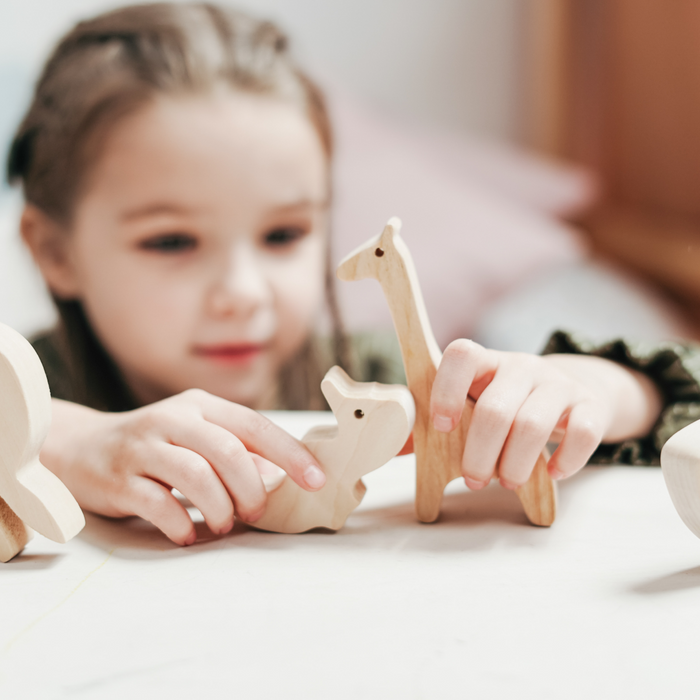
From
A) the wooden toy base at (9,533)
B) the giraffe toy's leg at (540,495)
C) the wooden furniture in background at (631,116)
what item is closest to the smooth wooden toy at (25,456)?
the wooden toy base at (9,533)

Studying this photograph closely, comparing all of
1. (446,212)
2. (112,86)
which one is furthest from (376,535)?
(446,212)

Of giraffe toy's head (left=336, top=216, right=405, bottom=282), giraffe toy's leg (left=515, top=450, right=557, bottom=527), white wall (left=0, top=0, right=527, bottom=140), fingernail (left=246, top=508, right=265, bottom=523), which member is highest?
white wall (left=0, top=0, right=527, bottom=140)

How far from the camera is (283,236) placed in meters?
0.83

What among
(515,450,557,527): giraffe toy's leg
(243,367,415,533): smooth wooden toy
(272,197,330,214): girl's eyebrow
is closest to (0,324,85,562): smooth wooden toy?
(243,367,415,533): smooth wooden toy

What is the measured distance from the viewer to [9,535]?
34 centimetres

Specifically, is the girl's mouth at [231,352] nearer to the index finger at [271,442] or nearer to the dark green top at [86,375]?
the dark green top at [86,375]

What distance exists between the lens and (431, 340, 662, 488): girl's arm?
36cm

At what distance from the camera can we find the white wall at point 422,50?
4.68ft

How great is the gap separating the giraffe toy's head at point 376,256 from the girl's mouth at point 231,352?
45 cm

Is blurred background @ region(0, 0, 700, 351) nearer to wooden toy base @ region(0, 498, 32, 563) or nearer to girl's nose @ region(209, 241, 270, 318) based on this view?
girl's nose @ region(209, 241, 270, 318)

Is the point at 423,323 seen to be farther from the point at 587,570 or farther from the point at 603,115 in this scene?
the point at 603,115

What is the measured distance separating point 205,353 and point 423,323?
1.57 feet

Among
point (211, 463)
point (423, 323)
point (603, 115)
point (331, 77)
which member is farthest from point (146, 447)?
point (603, 115)

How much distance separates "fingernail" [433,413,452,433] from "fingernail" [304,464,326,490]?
6 centimetres
